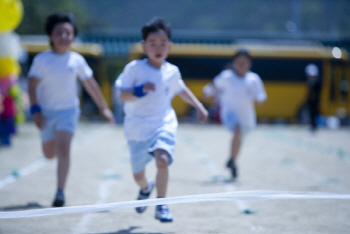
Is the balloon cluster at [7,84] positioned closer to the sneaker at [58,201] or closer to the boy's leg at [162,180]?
the sneaker at [58,201]

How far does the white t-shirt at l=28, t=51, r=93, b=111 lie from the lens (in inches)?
272

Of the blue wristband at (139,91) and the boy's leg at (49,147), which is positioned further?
the boy's leg at (49,147)

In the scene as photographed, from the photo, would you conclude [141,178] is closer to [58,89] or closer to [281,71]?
[58,89]

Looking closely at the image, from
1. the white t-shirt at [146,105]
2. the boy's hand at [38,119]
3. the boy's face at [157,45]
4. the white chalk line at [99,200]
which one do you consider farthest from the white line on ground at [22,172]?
the boy's face at [157,45]

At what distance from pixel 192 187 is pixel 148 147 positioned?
2641 mm

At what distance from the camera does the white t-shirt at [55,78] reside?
6906 millimetres

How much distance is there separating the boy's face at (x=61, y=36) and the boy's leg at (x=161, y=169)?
1985 millimetres

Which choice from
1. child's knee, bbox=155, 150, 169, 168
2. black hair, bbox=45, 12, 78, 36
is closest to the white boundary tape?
child's knee, bbox=155, 150, 169, 168

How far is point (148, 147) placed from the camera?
19.1 ft

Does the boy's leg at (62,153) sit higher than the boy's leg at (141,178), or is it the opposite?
the boy's leg at (62,153)

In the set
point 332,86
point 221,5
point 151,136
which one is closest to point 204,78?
point 332,86

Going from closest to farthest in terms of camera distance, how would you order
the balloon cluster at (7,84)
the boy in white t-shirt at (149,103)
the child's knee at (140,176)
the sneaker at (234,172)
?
the boy in white t-shirt at (149,103), the child's knee at (140,176), the sneaker at (234,172), the balloon cluster at (7,84)

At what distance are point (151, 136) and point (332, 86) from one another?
85.8 ft

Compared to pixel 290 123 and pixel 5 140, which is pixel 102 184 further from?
pixel 290 123
